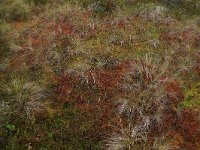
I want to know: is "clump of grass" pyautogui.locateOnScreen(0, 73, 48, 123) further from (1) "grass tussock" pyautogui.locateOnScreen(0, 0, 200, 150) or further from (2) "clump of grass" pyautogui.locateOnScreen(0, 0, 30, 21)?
(2) "clump of grass" pyautogui.locateOnScreen(0, 0, 30, 21)

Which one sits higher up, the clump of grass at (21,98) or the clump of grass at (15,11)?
the clump of grass at (15,11)

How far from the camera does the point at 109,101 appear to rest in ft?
31.0

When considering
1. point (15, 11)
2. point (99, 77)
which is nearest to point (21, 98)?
point (99, 77)

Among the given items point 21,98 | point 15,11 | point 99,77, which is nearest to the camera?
point 21,98

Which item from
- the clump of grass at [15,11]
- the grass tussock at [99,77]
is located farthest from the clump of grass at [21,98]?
the clump of grass at [15,11]

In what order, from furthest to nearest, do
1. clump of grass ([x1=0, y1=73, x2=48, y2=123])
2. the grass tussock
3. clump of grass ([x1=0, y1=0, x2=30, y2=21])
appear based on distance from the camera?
1. clump of grass ([x1=0, y1=0, x2=30, y2=21])
2. clump of grass ([x1=0, y1=73, x2=48, y2=123])
3. the grass tussock

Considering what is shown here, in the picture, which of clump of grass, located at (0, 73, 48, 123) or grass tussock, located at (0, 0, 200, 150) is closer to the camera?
grass tussock, located at (0, 0, 200, 150)

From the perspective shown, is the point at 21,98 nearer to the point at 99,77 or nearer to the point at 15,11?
the point at 99,77

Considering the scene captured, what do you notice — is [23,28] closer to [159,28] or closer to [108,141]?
[159,28]

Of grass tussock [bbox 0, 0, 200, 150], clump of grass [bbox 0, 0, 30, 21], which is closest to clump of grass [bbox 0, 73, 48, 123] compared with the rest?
grass tussock [bbox 0, 0, 200, 150]

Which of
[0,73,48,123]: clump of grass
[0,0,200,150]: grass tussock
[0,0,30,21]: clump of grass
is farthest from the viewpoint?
[0,0,30,21]: clump of grass

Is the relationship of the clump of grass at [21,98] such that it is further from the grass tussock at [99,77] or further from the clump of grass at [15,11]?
the clump of grass at [15,11]

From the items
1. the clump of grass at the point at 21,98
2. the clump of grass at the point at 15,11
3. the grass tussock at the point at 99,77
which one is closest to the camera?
the grass tussock at the point at 99,77

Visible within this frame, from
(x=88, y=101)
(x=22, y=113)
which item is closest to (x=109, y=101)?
(x=88, y=101)
